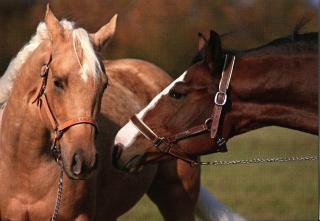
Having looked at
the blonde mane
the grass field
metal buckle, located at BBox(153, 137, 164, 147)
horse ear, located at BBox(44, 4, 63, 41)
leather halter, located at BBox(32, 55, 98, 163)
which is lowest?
the grass field

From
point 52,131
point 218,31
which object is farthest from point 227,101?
point 218,31

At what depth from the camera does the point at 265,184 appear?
1052cm

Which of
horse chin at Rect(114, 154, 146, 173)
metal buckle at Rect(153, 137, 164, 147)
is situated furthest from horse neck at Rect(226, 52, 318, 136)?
horse chin at Rect(114, 154, 146, 173)

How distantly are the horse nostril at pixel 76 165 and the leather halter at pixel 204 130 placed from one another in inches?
18.1

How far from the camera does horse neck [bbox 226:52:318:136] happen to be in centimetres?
355

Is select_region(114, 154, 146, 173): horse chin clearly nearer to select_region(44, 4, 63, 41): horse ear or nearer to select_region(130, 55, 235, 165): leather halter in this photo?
select_region(130, 55, 235, 165): leather halter

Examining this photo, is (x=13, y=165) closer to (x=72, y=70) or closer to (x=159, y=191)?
(x=72, y=70)

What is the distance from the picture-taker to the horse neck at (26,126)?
3684 millimetres

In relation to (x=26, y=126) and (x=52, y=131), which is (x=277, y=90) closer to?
(x=52, y=131)

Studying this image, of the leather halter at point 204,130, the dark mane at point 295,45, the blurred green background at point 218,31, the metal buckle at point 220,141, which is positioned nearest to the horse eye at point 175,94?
the leather halter at point 204,130

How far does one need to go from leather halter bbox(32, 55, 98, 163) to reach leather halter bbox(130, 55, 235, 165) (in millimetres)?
353

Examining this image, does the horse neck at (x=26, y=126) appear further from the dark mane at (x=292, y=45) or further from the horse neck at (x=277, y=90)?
the horse neck at (x=277, y=90)

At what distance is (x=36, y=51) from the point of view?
377cm

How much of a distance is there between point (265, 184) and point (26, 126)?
7.28 meters
